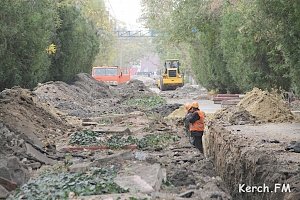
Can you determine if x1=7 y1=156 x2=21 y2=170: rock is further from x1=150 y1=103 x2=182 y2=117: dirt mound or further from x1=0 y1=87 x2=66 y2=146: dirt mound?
x1=150 y1=103 x2=182 y2=117: dirt mound

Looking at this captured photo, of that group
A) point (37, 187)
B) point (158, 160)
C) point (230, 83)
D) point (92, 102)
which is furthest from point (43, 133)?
point (230, 83)

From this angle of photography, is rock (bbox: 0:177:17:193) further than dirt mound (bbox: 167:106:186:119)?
No

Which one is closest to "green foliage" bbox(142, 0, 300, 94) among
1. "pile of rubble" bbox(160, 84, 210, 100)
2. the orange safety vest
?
"pile of rubble" bbox(160, 84, 210, 100)

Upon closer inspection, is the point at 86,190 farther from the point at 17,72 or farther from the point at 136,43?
the point at 136,43

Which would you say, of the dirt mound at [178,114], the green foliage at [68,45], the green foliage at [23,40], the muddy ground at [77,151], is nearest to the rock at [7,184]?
the muddy ground at [77,151]

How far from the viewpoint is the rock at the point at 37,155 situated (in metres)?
12.6

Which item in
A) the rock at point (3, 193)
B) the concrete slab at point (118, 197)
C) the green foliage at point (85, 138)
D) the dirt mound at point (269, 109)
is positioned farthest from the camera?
the dirt mound at point (269, 109)

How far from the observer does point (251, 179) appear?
1084 centimetres

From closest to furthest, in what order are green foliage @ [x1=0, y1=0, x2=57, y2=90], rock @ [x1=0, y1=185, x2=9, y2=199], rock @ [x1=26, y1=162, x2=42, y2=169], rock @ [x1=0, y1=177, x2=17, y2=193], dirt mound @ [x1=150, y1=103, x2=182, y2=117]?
rock @ [x1=0, y1=185, x2=9, y2=199]
rock @ [x1=0, y1=177, x2=17, y2=193]
rock @ [x1=26, y1=162, x2=42, y2=169]
green foliage @ [x1=0, y1=0, x2=57, y2=90]
dirt mound @ [x1=150, y1=103, x2=182, y2=117]

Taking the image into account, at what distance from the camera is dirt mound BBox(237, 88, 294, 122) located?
64.4 ft

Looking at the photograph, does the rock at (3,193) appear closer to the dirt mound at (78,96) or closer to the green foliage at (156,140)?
the green foliage at (156,140)

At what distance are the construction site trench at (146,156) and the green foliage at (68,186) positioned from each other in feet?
0.05

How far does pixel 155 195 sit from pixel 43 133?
8.74 m

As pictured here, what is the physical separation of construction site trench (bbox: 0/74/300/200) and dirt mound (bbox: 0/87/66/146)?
4cm
